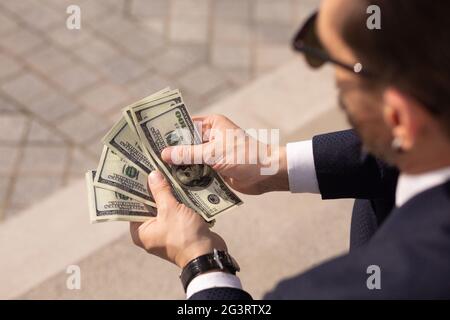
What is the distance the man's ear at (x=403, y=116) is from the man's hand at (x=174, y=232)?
764 millimetres

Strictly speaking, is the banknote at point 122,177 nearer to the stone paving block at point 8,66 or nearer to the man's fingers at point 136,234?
the man's fingers at point 136,234

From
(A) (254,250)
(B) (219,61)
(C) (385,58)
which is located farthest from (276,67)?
(C) (385,58)

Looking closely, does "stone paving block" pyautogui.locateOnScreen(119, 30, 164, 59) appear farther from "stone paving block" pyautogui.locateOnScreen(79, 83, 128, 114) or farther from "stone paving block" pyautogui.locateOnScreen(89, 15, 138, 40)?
"stone paving block" pyautogui.locateOnScreen(79, 83, 128, 114)

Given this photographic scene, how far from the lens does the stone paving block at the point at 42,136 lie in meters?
4.09

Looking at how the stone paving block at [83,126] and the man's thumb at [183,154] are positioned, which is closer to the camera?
the man's thumb at [183,154]

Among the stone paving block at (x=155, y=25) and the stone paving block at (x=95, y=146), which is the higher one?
the stone paving block at (x=155, y=25)

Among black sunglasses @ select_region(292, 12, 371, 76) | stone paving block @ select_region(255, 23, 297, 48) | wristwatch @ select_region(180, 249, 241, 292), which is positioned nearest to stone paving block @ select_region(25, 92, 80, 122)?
stone paving block @ select_region(255, 23, 297, 48)

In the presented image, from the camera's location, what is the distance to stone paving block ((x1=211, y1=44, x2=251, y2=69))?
4730 mm

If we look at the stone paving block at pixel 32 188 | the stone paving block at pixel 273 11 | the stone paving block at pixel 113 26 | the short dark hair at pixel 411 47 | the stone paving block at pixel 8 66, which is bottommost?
the short dark hair at pixel 411 47

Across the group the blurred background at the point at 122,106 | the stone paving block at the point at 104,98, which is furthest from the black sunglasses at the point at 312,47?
the stone paving block at the point at 104,98

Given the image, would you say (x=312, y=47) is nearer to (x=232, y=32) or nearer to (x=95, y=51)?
(x=95, y=51)

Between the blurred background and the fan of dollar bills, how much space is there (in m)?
1.18

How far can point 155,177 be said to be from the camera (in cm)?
221
